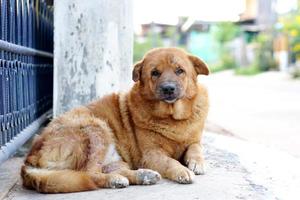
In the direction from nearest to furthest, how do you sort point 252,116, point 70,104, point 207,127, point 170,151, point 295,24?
1. point 170,151
2. point 70,104
3. point 207,127
4. point 252,116
5. point 295,24

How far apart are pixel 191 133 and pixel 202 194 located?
3.40 feet

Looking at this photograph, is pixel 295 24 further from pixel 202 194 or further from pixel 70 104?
pixel 202 194

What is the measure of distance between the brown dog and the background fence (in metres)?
0.49

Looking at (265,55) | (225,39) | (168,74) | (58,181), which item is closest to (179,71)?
(168,74)

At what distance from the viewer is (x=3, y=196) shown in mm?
4043

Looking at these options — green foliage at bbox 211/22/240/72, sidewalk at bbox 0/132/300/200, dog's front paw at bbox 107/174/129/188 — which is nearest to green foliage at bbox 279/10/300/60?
green foliage at bbox 211/22/240/72

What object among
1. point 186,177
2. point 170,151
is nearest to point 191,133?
point 170,151

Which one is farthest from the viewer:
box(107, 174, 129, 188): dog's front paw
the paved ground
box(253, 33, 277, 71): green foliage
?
box(253, 33, 277, 71): green foliage

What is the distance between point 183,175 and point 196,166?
1.23ft

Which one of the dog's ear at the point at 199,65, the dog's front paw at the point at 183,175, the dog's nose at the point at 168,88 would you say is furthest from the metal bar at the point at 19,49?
the dog's front paw at the point at 183,175

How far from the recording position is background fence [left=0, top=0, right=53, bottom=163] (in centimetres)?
460

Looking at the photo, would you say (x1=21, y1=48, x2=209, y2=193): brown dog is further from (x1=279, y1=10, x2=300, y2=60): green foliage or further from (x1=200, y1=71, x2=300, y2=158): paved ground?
(x1=279, y1=10, x2=300, y2=60): green foliage

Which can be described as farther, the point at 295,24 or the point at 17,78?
the point at 295,24

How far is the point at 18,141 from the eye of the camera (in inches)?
197
